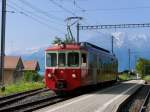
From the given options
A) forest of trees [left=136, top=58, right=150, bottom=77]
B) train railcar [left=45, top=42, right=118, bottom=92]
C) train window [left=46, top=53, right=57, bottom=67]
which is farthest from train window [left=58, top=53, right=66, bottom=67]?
forest of trees [left=136, top=58, right=150, bottom=77]

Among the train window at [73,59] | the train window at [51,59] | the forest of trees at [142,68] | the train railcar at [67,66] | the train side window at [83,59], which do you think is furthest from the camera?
the forest of trees at [142,68]

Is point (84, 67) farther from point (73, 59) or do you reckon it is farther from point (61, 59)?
point (61, 59)

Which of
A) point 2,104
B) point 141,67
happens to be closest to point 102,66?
point 2,104

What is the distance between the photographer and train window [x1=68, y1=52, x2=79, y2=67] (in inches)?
1078

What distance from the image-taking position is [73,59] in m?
27.6

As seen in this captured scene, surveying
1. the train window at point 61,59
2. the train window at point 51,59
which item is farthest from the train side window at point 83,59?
the train window at point 51,59

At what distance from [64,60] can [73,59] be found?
497mm

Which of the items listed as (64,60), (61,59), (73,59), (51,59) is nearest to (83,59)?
(73,59)

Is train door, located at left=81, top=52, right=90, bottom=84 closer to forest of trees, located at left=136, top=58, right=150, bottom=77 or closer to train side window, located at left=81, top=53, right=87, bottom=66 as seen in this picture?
train side window, located at left=81, top=53, right=87, bottom=66

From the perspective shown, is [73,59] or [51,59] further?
[51,59]

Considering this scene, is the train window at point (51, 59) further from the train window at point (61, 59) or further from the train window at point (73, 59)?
the train window at point (73, 59)

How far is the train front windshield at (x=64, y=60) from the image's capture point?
2742cm

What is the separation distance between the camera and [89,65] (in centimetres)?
2878

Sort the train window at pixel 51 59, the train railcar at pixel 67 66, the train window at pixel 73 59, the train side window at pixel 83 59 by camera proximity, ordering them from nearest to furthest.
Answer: the train railcar at pixel 67 66
the train window at pixel 73 59
the train window at pixel 51 59
the train side window at pixel 83 59
